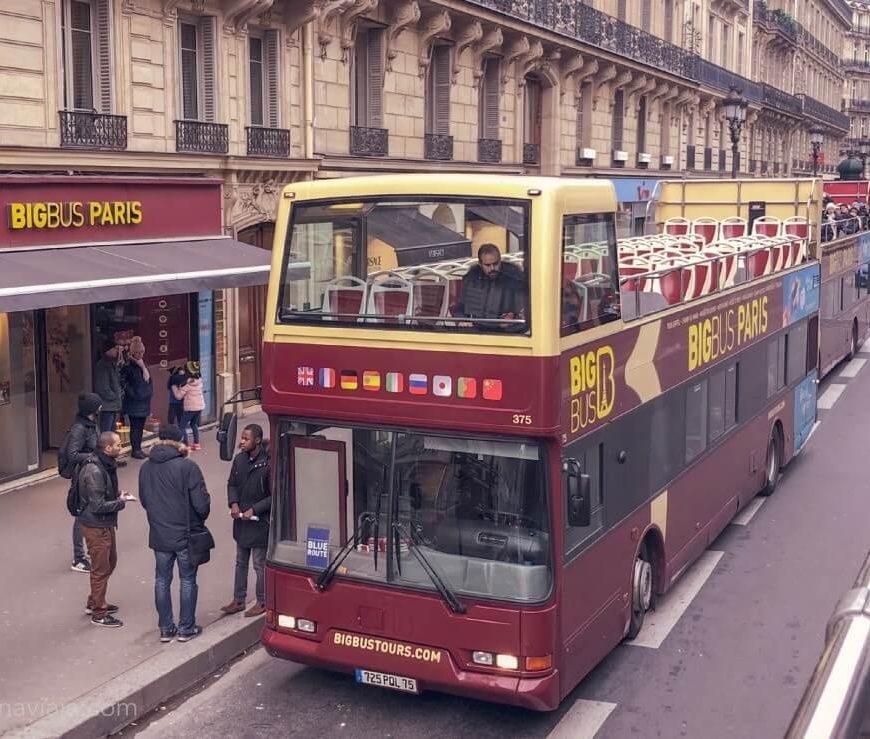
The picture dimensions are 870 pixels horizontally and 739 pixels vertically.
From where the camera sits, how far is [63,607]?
31.3 ft

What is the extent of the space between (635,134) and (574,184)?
28478 mm

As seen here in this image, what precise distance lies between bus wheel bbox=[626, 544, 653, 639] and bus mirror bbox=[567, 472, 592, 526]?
1.97 m

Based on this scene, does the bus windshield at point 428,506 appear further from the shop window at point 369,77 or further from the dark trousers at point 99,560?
the shop window at point 369,77

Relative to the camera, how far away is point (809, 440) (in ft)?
58.0

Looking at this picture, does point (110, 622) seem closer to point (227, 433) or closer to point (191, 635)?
point (191, 635)

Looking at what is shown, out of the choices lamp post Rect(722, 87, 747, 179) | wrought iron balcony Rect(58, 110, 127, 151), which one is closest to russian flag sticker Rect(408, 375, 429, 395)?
wrought iron balcony Rect(58, 110, 127, 151)

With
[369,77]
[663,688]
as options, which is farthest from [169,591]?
[369,77]

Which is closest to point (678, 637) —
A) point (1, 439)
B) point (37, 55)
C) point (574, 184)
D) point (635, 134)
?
point (574, 184)

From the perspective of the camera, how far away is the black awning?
11914 millimetres

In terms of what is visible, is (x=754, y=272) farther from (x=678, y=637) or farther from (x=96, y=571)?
(x=96, y=571)

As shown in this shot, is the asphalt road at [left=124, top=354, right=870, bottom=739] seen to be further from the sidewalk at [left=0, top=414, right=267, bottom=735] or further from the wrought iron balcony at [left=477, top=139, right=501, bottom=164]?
the wrought iron balcony at [left=477, top=139, right=501, bottom=164]

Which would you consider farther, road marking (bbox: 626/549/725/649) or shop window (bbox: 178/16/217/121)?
shop window (bbox: 178/16/217/121)

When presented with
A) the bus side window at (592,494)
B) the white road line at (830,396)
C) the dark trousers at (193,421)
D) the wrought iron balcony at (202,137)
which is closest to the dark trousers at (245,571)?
the bus side window at (592,494)

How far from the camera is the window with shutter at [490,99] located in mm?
24984
